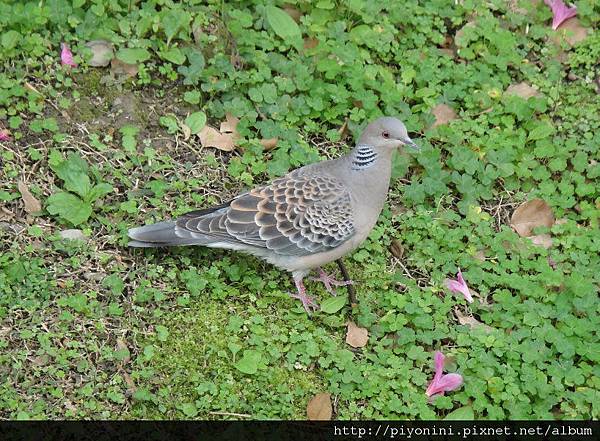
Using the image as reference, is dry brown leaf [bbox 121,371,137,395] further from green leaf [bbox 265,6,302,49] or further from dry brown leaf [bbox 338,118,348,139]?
A: green leaf [bbox 265,6,302,49]

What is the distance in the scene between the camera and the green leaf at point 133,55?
6.49 meters

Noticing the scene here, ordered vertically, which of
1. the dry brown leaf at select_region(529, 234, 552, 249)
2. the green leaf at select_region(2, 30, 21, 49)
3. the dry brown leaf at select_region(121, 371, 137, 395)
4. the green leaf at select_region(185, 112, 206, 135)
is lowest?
the dry brown leaf at select_region(121, 371, 137, 395)

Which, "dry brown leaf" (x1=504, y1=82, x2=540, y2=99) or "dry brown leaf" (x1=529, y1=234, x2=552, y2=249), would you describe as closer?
"dry brown leaf" (x1=529, y1=234, x2=552, y2=249)

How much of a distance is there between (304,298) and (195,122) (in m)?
1.69

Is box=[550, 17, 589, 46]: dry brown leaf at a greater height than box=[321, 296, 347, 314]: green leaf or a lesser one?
greater

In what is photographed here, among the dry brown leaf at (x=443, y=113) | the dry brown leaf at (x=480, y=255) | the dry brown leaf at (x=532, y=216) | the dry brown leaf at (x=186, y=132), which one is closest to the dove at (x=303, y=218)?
the dry brown leaf at (x=480, y=255)

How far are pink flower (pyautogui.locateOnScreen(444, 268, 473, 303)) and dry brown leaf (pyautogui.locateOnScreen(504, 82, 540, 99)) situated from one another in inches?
81.0

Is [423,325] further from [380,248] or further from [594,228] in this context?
[594,228]

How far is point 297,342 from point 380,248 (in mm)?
1027

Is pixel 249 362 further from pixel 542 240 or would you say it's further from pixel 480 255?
pixel 542 240

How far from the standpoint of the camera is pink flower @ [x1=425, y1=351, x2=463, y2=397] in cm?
505

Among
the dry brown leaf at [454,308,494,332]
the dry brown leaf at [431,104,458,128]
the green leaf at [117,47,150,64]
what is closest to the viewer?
the dry brown leaf at [454,308,494,332]

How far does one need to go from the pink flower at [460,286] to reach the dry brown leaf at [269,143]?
→ 1666 mm

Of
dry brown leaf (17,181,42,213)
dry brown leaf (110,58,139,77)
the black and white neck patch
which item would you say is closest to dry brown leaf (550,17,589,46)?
the black and white neck patch
